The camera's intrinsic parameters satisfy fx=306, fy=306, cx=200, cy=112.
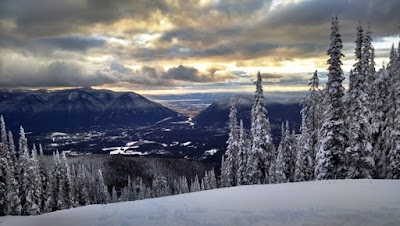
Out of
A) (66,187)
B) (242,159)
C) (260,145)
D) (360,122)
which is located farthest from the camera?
(66,187)

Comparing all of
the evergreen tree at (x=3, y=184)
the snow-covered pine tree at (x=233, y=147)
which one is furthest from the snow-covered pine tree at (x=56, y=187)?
the snow-covered pine tree at (x=233, y=147)

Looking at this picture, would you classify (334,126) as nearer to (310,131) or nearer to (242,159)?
(310,131)

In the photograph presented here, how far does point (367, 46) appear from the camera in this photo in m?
30.5

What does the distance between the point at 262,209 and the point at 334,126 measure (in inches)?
646

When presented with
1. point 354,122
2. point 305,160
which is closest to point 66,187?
point 305,160

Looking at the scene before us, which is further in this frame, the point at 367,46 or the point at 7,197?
the point at 7,197

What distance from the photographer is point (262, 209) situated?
15422 millimetres

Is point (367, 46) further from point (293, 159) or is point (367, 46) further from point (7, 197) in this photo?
point (7, 197)

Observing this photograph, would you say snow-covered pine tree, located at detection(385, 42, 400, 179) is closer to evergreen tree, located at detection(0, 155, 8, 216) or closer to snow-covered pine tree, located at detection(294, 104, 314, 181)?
snow-covered pine tree, located at detection(294, 104, 314, 181)

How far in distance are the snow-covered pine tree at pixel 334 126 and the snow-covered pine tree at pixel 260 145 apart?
984cm

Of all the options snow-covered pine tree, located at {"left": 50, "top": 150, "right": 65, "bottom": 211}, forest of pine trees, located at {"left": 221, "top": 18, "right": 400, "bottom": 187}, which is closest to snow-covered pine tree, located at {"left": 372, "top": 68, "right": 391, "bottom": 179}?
forest of pine trees, located at {"left": 221, "top": 18, "right": 400, "bottom": 187}

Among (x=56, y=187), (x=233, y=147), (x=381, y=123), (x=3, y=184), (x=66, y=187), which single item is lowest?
(x=66, y=187)

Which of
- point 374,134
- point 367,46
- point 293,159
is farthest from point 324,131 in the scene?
point 293,159

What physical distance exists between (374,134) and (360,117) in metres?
4.62
